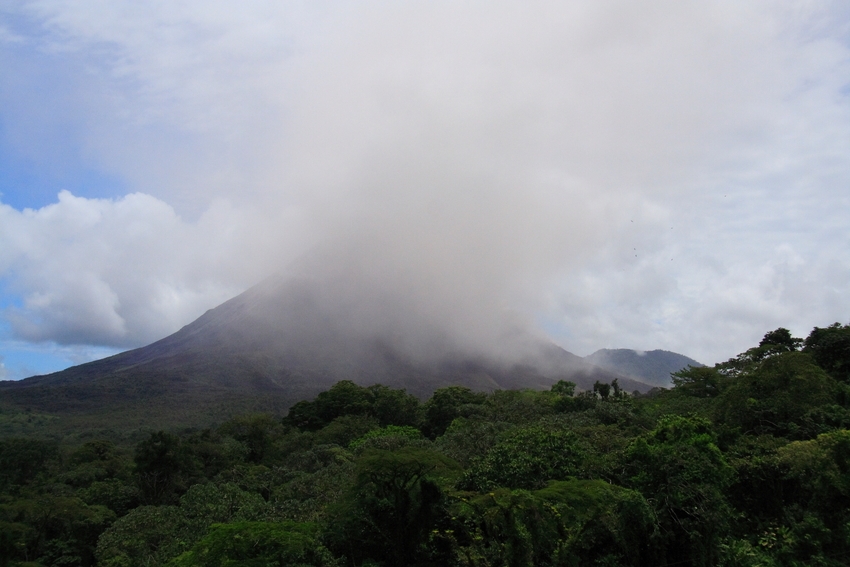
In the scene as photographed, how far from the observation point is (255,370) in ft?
352

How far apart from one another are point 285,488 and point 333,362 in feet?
323

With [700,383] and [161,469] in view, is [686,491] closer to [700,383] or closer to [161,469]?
[161,469]

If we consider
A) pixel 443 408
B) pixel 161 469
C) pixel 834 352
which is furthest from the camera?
pixel 443 408

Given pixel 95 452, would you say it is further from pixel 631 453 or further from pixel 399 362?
pixel 399 362

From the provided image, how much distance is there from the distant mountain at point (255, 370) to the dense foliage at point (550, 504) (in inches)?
2182

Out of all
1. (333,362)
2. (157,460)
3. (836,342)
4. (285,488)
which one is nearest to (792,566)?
(285,488)

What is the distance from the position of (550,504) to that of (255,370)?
101m

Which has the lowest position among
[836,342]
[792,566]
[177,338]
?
[792,566]

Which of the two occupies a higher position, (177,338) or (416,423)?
(177,338)

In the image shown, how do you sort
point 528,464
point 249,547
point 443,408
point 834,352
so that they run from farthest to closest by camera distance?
point 443,408 < point 834,352 < point 528,464 < point 249,547

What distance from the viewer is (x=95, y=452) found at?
40.5 m

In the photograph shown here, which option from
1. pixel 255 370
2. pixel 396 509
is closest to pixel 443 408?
pixel 396 509

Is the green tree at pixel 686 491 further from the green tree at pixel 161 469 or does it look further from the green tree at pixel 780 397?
the green tree at pixel 161 469

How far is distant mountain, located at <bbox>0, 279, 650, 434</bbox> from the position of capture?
85.4 m
